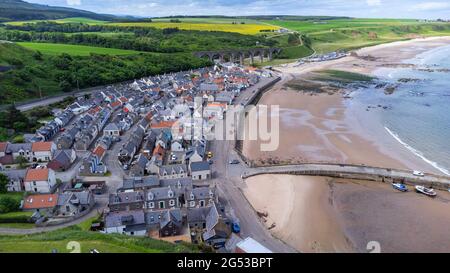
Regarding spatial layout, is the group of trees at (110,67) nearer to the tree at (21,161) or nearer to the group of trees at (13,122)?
the group of trees at (13,122)

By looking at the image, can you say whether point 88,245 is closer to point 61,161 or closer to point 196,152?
point 196,152

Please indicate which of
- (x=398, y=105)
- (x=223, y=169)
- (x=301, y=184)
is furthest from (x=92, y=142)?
(x=398, y=105)

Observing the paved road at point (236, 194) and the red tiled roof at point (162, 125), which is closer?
the paved road at point (236, 194)

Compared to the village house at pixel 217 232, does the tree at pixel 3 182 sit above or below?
above

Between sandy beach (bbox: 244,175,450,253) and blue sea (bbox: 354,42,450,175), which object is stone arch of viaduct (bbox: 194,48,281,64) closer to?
blue sea (bbox: 354,42,450,175)

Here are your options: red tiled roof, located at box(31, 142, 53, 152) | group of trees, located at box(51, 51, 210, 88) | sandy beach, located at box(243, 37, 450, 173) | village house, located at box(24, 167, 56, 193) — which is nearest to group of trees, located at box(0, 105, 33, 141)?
red tiled roof, located at box(31, 142, 53, 152)

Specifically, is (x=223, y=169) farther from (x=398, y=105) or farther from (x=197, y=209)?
(x=398, y=105)

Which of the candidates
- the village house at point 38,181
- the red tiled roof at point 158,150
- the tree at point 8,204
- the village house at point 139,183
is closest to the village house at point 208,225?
the village house at point 139,183

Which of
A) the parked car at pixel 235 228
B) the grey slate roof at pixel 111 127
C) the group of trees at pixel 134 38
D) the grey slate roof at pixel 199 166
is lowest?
the parked car at pixel 235 228
